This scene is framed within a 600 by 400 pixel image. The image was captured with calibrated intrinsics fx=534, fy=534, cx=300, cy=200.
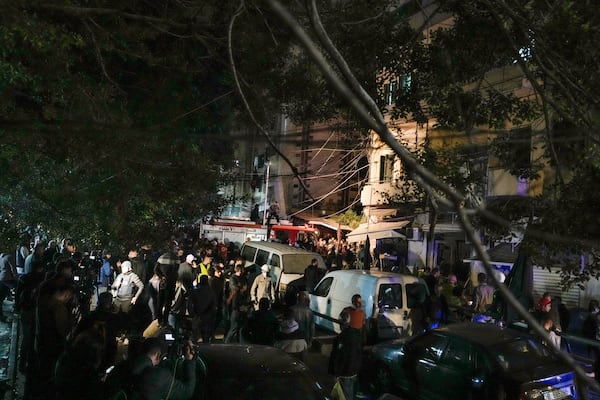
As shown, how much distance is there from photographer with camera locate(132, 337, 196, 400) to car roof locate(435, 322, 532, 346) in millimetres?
4419

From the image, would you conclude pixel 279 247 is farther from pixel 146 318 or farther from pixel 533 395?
pixel 533 395

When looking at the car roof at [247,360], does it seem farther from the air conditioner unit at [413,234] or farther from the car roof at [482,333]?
the air conditioner unit at [413,234]

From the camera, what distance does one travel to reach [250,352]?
587 centimetres

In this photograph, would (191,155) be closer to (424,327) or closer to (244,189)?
(424,327)

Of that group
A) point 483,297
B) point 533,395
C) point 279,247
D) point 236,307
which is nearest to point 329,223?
point 279,247

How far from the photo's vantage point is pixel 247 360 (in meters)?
5.58

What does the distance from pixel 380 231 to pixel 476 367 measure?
1646 cm

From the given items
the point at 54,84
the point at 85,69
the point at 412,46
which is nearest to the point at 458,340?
the point at 412,46

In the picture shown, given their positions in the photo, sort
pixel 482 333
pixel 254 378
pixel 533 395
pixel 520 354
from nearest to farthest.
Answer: pixel 254 378 < pixel 533 395 < pixel 520 354 < pixel 482 333

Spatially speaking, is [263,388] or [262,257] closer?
[263,388]

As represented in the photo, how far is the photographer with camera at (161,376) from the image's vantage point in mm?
4383

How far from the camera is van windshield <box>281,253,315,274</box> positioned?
15.9 meters

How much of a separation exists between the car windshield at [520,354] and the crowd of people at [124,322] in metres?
2.88

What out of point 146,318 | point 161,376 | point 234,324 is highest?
point 161,376
